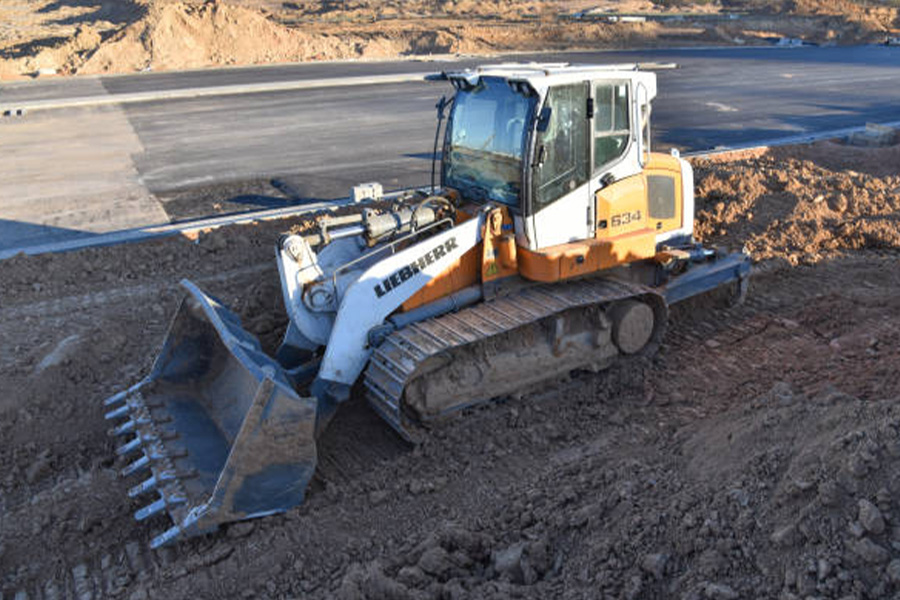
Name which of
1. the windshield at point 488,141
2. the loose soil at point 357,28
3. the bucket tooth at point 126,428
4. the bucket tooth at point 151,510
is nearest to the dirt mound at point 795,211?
the windshield at point 488,141

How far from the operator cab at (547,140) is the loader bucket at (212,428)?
7.81 ft

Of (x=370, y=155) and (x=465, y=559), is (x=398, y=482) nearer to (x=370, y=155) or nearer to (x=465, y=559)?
(x=465, y=559)

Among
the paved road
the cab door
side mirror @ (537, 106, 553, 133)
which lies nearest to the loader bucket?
the cab door

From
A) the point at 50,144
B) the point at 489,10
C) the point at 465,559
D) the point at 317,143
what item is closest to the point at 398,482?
the point at 465,559

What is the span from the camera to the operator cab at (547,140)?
6.20 meters

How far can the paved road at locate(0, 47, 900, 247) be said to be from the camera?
13734 millimetres

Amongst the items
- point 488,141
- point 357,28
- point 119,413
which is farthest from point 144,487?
point 357,28

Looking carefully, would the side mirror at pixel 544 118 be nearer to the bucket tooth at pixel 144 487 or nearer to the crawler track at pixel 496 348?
the crawler track at pixel 496 348

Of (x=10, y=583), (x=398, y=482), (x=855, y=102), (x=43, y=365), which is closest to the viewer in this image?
(x=10, y=583)

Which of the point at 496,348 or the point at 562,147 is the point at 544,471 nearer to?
the point at 496,348

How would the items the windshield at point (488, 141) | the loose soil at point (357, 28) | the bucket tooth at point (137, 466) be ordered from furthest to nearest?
Answer: the loose soil at point (357, 28) → the windshield at point (488, 141) → the bucket tooth at point (137, 466)

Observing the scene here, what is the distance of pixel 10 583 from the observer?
493 cm

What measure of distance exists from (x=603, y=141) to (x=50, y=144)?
15575 mm

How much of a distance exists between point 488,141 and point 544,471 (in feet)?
9.12
